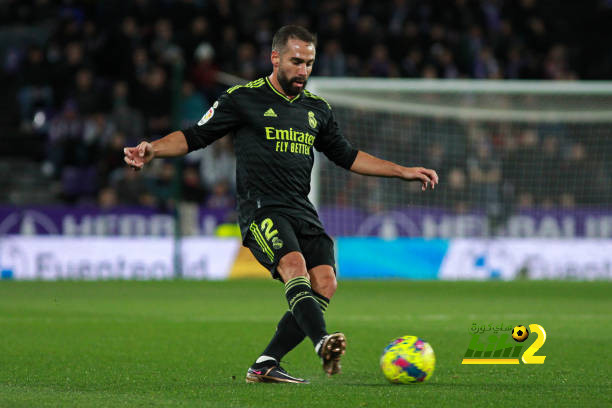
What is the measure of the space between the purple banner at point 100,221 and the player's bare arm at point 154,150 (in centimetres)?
1193

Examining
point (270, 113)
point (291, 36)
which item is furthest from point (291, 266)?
point (291, 36)

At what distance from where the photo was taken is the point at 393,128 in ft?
60.3

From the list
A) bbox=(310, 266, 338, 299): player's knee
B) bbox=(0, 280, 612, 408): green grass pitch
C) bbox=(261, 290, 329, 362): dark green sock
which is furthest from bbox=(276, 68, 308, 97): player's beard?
bbox=(0, 280, 612, 408): green grass pitch

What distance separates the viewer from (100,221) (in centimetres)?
1775

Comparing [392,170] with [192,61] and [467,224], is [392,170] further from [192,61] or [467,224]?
[192,61]

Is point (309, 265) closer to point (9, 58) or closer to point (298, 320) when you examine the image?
point (298, 320)

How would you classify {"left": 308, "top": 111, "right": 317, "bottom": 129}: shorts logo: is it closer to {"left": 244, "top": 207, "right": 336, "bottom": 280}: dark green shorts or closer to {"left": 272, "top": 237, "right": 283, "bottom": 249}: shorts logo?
{"left": 244, "top": 207, "right": 336, "bottom": 280}: dark green shorts

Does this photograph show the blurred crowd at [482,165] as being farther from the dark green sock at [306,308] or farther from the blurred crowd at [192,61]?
the dark green sock at [306,308]

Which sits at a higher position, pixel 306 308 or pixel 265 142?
pixel 265 142

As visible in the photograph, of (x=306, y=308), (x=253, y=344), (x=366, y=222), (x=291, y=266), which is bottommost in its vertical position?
(x=253, y=344)

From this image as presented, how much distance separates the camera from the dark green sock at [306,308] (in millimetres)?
5523

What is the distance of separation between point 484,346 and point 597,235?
1032cm

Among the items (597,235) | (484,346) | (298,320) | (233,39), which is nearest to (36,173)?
(233,39)

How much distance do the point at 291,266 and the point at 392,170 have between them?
3.19 feet
